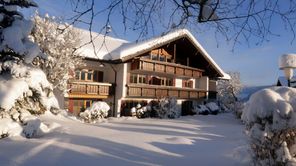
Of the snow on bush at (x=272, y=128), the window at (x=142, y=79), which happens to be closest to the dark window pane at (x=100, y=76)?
the window at (x=142, y=79)

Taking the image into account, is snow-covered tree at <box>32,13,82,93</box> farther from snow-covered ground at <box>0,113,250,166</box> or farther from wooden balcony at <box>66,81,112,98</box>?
snow-covered ground at <box>0,113,250,166</box>

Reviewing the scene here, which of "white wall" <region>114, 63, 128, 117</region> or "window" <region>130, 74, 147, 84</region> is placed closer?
"white wall" <region>114, 63, 128, 117</region>

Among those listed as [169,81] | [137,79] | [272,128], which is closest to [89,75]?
[137,79]

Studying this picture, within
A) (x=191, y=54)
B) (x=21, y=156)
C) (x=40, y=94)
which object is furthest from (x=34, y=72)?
(x=191, y=54)

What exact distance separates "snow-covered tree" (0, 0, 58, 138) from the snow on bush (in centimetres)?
751

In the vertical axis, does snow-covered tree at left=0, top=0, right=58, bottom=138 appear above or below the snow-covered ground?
above

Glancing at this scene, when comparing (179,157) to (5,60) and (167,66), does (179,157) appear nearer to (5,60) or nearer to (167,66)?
(5,60)

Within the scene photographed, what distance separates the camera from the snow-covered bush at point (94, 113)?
19750mm

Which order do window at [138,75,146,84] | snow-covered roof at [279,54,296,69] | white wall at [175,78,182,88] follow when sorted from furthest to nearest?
white wall at [175,78,182,88] < window at [138,75,146,84] < snow-covered roof at [279,54,296,69]

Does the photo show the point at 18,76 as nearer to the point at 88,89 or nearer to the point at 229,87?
the point at 88,89

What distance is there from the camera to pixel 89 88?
2459 centimetres

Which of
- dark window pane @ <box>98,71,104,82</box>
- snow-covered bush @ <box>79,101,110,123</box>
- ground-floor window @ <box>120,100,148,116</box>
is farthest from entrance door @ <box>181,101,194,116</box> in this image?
snow-covered bush @ <box>79,101,110,123</box>

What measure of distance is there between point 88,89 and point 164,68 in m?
8.01

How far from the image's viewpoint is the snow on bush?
22.4 ft
